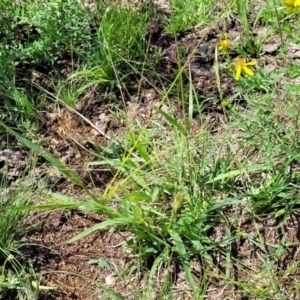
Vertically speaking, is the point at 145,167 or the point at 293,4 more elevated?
the point at 293,4

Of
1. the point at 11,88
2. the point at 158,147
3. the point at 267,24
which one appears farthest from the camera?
the point at 267,24

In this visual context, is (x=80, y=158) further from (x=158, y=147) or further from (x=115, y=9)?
(x=115, y=9)

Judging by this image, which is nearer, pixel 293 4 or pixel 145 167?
pixel 293 4

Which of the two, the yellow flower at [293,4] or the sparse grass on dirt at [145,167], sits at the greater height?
the yellow flower at [293,4]

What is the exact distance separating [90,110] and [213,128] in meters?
0.56

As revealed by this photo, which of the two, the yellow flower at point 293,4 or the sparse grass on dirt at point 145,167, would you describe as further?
the sparse grass on dirt at point 145,167

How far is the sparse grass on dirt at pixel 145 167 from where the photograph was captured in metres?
2.04

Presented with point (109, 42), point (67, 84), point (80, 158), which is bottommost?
point (80, 158)

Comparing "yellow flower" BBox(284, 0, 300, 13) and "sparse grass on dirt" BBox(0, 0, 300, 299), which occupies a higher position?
"yellow flower" BBox(284, 0, 300, 13)

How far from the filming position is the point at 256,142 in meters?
2.21

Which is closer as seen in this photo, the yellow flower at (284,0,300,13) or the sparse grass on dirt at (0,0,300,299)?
the yellow flower at (284,0,300,13)

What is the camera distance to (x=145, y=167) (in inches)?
90.1

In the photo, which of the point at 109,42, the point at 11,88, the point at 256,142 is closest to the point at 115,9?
the point at 109,42

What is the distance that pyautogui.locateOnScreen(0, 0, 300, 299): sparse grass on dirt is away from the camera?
2043 millimetres
